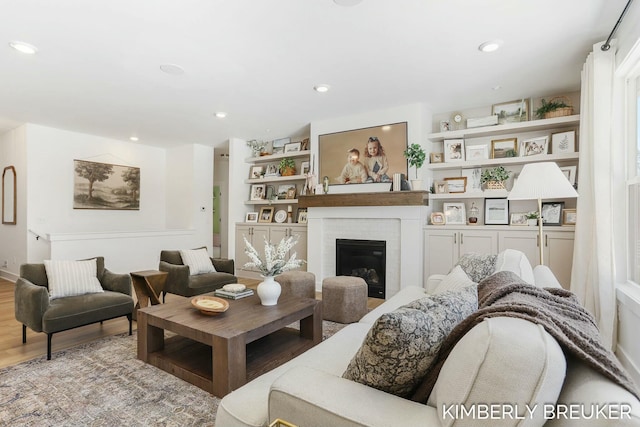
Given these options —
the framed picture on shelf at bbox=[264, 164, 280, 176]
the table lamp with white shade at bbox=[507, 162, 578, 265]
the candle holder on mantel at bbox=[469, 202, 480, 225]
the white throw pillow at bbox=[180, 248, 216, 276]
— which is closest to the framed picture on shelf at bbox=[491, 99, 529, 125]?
the candle holder on mantel at bbox=[469, 202, 480, 225]

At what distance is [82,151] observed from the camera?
577 cm

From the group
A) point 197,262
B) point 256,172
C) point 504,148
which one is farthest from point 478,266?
point 256,172

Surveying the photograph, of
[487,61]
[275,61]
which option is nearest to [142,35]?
[275,61]

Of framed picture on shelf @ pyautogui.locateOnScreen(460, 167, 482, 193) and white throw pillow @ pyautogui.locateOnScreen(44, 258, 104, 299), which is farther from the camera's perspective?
framed picture on shelf @ pyautogui.locateOnScreen(460, 167, 482, 193)

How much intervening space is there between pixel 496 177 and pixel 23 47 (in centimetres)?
504

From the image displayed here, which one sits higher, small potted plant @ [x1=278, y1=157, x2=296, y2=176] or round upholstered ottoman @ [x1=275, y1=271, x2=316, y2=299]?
small potted plant @ [x1=278, y1=157, x2=296, y2=176]

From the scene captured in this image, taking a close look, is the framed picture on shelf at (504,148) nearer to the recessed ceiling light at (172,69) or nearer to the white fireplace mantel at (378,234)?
the white fireplace mantel at (378,234)

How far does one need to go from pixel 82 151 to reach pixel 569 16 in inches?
272

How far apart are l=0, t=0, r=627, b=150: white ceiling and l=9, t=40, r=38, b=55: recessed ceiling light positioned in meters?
0.06

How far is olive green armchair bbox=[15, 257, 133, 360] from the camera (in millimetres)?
2535

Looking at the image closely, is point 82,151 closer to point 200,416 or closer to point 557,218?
point 200,416

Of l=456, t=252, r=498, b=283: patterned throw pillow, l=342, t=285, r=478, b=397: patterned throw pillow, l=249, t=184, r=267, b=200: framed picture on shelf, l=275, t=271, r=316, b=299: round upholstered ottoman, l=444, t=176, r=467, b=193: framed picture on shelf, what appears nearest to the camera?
l=342, t=285, r=478, b=397: patterned throw pillow

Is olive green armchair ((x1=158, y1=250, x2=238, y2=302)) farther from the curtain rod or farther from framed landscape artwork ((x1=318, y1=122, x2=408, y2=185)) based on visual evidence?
the curtain rod

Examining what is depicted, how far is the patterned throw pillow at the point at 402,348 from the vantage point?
3.30 feet
